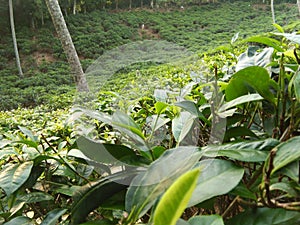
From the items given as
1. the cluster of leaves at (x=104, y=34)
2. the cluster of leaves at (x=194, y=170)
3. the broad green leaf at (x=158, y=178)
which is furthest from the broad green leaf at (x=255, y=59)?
the cluster of leaves at (x=104, y=34)

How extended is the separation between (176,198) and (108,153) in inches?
6.5

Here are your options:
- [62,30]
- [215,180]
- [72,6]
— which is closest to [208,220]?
[215,180]

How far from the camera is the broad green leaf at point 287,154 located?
0.20 m

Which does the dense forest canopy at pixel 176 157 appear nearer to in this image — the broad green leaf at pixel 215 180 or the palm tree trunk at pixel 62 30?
the broad green leaf at pixel 215 180

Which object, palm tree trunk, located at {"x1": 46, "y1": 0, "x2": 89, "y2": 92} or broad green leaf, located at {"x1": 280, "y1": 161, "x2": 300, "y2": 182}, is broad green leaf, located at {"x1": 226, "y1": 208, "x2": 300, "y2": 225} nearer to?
broad green leaf, located at {"x1": 280, "y1": 161, "x2": 300, "y2": 182}

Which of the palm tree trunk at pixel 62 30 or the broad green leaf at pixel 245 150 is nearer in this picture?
the broad green leaf at pixel 245 150

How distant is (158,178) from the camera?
0.23 metres

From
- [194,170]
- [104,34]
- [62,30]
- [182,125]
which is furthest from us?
[104,34]

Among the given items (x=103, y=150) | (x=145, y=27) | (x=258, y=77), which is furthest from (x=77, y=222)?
(x=145, y=27)

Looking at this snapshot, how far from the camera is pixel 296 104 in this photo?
0.97 feet

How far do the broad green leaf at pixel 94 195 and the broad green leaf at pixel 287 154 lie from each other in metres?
0.11

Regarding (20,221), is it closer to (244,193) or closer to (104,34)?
(244,193)

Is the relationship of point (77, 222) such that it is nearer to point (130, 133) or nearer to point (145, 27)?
point (130, 133)

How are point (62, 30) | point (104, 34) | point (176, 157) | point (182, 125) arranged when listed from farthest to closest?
point (104, 34) → point (62, 30) → point (182, 125) → point (176, 157)
